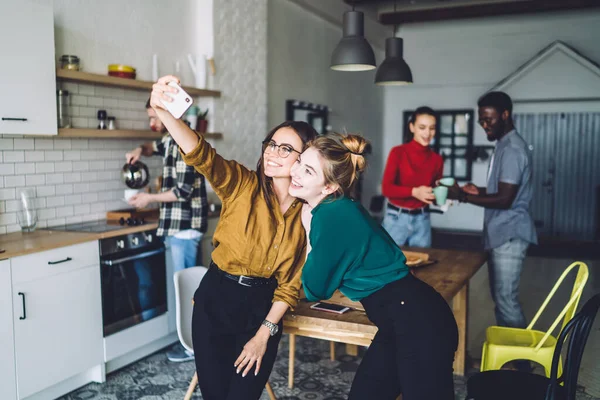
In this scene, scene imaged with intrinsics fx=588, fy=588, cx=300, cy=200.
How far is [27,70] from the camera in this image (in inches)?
138

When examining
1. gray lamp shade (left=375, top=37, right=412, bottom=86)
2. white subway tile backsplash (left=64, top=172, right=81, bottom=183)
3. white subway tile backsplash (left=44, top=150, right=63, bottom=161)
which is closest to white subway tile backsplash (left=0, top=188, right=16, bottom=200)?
white subway tile backsplash (left=44, top=150, right=63, bottom=161)

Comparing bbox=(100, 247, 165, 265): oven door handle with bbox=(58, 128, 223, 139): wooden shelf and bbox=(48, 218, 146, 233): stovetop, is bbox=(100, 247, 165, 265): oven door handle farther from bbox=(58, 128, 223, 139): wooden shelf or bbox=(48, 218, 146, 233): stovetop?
bbox=(58, 128, 223, 139): wooden shelf

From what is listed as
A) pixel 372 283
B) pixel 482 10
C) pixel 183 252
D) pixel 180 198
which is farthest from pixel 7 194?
pixel 482 10

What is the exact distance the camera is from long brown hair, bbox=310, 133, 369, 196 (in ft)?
6.72

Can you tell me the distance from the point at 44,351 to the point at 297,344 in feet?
6.09

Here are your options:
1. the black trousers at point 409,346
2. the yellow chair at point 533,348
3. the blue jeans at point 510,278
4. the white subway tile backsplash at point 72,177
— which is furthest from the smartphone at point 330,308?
the white subway tile backsplash at point 72,177

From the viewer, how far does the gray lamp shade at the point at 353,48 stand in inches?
160

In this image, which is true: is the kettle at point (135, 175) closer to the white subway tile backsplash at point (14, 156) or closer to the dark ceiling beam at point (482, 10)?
the white subway tile backsplash at point (14, 156)

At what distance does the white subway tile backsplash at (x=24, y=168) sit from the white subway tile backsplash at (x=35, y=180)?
0.03 m

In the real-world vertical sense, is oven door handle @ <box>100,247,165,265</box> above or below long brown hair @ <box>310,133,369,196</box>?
below

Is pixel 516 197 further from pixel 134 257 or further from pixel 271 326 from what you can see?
pixel 134 257

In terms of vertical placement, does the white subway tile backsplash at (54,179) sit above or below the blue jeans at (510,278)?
above

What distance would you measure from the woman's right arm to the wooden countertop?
1611mm

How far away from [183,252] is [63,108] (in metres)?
1.31
